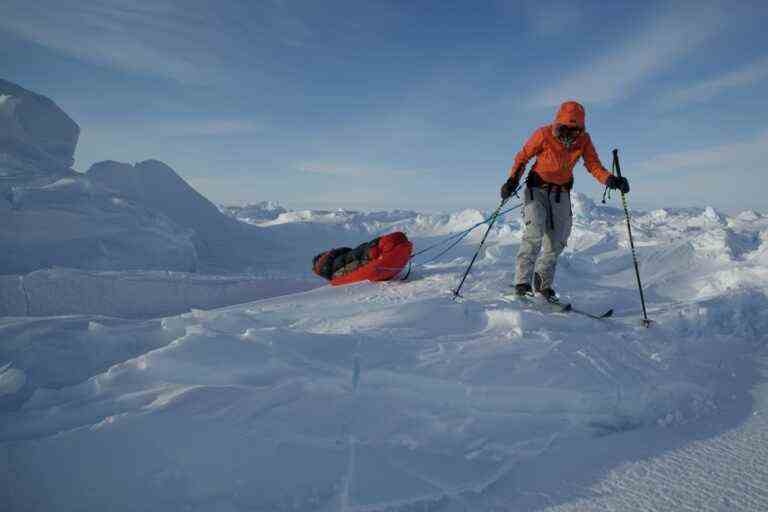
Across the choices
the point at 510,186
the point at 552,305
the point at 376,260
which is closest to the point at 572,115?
the point at 510,186

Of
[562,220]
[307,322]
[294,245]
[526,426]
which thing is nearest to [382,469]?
[526,426]

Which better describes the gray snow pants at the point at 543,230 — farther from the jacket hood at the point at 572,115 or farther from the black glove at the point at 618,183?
the jacket hood at the point at 572,115

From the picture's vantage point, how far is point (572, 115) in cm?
341

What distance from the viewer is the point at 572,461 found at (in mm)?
1783

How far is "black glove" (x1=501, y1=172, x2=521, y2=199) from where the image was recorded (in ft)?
12.2

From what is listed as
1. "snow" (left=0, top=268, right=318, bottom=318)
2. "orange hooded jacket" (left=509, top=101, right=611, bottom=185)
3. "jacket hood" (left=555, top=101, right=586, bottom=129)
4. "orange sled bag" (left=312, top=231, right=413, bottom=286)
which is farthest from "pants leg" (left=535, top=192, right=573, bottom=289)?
"snow" (left=0, top=268, right=318, bottom=318)

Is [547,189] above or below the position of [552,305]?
above

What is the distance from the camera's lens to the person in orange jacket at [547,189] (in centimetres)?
357

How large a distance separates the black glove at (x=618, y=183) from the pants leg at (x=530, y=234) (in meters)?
0.51

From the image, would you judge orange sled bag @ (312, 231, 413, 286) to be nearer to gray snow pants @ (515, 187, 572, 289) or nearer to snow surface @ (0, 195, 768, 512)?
gray snow pants @ (515, 187, 572, 289)

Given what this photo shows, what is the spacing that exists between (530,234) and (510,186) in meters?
0.43

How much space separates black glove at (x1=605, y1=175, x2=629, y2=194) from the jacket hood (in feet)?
1.57

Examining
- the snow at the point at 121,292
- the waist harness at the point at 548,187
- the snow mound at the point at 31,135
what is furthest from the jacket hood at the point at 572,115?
the snow mound at the point at 31,135

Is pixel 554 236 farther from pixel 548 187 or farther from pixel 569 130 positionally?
pixel 569 130
